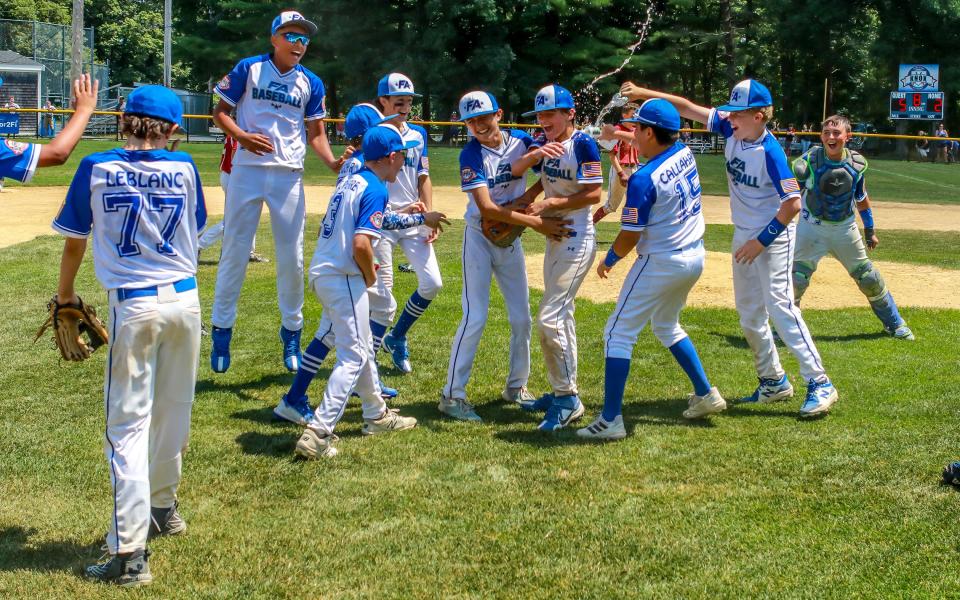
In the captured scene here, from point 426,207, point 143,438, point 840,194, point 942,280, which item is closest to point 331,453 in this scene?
point 143,438

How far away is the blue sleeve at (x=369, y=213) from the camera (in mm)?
5852

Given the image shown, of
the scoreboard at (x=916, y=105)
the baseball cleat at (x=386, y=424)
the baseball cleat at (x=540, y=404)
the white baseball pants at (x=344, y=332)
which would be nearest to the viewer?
the white baseball pants at (x=344, y=332)

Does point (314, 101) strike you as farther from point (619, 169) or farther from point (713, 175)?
point (713, 175)

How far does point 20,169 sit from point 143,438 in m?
1.30

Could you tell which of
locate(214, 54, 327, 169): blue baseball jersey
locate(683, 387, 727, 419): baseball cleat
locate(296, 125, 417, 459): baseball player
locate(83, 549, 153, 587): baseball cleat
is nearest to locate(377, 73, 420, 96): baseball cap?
locate(214, 54, 327, 169): blue baseball jersey

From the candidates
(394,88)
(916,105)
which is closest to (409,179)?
(394,88)

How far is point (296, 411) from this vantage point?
21.7ft

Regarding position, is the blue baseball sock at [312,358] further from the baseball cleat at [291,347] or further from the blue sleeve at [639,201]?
the blue sleeve at [639,201]

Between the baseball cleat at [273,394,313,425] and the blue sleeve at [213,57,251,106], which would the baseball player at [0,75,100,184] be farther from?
the blue sleeve at [213,57,251,106]

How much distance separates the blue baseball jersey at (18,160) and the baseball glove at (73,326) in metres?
0.59

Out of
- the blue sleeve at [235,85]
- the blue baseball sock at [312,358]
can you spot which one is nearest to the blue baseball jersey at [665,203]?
the blue baseball sock at [312,358]

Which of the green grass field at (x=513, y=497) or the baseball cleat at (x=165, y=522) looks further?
the baseball cleat at (x=165, y=522)

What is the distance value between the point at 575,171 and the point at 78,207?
325cm

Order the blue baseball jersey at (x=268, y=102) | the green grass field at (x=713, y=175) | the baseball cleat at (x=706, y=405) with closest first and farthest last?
the baseball cleat at (x=706, y=405), the blue baseball jersey at (x=268, y=102), the green grass field at (x=713, y=175)
